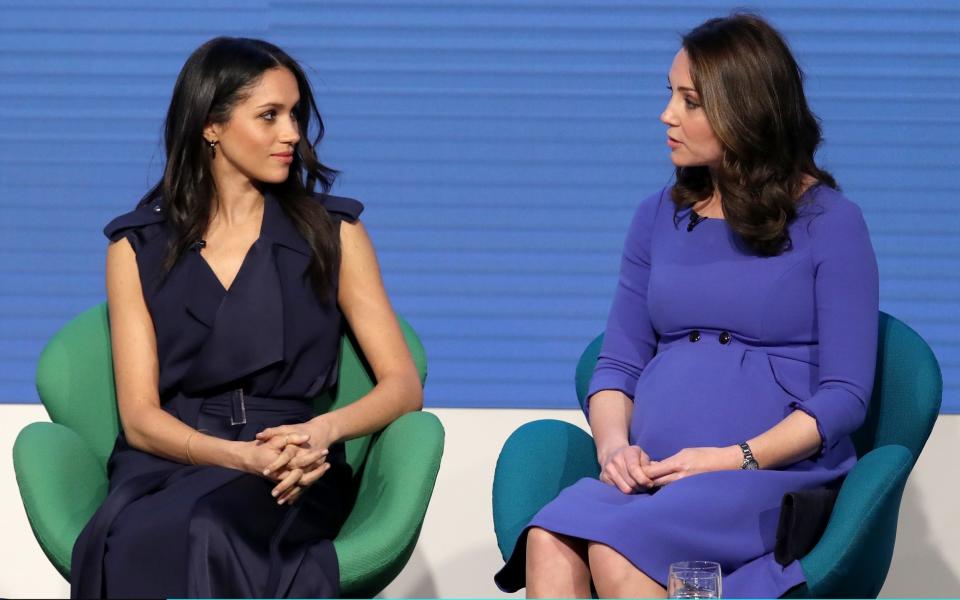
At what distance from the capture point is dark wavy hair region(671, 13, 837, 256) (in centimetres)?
356

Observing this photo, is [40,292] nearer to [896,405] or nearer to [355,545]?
[355,545]

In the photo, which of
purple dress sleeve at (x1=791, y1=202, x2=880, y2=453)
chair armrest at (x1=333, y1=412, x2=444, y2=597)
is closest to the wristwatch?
purple dress sleeve at (x1=791, y1=202, x2=880, y2=453)

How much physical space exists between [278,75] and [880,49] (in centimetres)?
197

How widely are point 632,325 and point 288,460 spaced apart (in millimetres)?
881

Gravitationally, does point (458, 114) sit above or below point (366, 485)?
above

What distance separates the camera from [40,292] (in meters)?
5.00

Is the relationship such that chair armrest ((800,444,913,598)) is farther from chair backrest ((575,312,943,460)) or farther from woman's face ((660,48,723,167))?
woman's face ((660,48,723,167))

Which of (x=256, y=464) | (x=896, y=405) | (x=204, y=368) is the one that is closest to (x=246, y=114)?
(x=204, y=368)

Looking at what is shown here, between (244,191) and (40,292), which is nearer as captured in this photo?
(244,191)

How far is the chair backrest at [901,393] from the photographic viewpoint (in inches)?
146

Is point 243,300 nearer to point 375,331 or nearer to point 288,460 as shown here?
point 375,331

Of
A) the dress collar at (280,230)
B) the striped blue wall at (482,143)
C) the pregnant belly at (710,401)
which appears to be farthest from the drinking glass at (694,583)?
the striped blue wall at (482,143)

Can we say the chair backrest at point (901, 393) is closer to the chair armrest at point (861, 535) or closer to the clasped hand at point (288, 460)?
the chair armrest at point (861, 535)

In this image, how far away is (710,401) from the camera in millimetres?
3564
